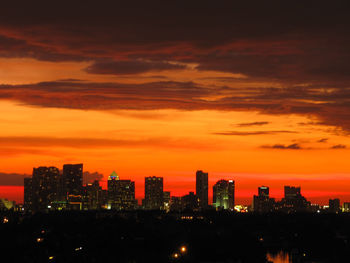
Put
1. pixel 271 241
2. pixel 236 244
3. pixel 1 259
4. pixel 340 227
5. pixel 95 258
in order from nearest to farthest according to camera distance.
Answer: pixel 1 259 → pixel 95 258 → pixel 236 244 → pixel 271 241 → pixel 340 227

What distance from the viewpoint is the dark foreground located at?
82.5m

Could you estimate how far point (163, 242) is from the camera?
111m

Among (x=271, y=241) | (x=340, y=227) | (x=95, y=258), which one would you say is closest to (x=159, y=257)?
(x=95, y=258)

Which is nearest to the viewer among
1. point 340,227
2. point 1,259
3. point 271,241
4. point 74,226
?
point 1,259

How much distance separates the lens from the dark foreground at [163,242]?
8250 centimetres

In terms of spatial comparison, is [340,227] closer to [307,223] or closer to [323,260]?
[307,223]

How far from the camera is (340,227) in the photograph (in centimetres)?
18150

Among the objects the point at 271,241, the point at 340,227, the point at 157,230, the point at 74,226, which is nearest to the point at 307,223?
the point at 340,227

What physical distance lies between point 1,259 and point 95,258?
44.2 feet

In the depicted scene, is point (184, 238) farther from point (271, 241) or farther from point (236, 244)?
point (271, 241)

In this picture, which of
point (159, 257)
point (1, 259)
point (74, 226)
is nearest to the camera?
point (1, 259)

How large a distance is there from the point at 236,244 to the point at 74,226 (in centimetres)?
3032

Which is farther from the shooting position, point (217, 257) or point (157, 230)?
point (157, 230)

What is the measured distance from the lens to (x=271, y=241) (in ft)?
472
